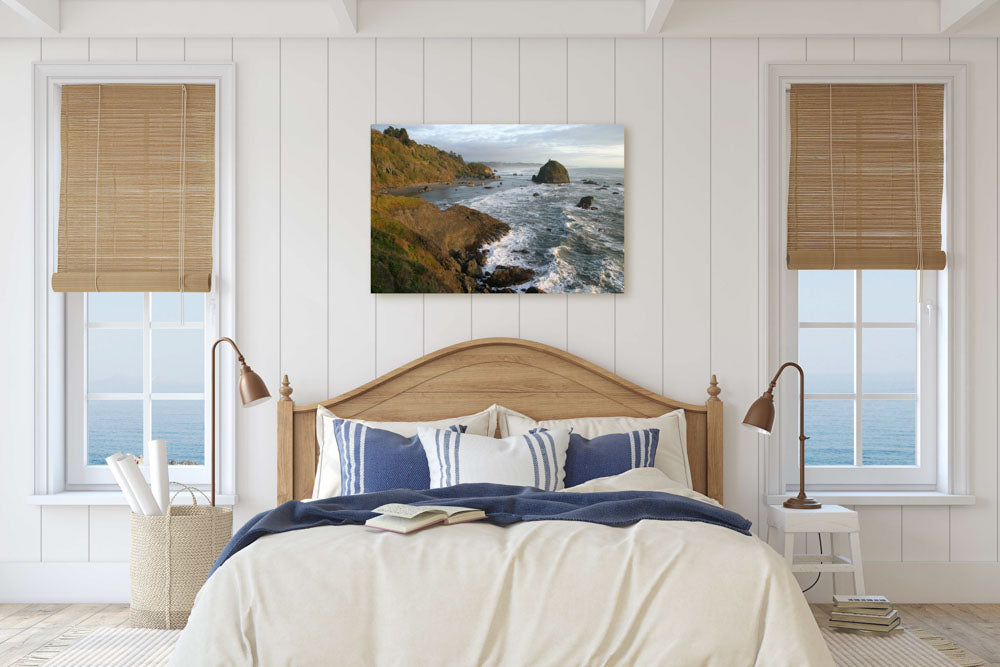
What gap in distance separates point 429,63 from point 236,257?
1290 millimetres

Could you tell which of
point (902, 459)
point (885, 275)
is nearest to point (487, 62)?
point (885, 275)

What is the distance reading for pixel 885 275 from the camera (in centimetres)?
383

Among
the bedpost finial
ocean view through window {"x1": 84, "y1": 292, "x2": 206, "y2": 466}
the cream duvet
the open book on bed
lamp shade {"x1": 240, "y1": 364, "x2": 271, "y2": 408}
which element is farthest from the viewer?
ocean view through window {"x1": 84, "y1": 292, "x2": 206, "y2": 466}

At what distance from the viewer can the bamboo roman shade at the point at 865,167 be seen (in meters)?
3.69

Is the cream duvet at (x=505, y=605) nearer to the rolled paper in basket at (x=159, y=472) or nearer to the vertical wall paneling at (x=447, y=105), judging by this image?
the rolled paper in basket at (x=159, y=472)

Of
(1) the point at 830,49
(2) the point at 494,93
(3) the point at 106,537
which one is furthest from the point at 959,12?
(3) the point at 106,537

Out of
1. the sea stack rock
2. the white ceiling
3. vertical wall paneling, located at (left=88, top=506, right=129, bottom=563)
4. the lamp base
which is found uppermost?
the white ceiling

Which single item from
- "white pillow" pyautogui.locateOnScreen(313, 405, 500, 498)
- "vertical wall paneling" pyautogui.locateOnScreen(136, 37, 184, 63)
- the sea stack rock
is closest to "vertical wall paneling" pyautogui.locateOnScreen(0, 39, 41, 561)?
"vertical wall paneling" pyautogui.locateOnScreen(136, 37, 184, 63)

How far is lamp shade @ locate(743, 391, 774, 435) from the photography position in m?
3.26

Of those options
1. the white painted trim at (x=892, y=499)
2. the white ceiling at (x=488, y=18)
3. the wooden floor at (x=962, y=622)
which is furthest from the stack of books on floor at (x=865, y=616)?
the white ceiling at (x=488, y=18)

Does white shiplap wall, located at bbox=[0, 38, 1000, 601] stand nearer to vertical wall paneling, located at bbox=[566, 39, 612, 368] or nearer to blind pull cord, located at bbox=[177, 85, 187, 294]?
vertical wall paneling, located at bbox=[566, 39, 612, 368]

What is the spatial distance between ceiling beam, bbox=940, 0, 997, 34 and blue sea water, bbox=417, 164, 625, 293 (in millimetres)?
1630

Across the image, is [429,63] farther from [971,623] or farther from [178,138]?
[971,623]

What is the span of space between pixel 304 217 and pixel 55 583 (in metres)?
2.06
